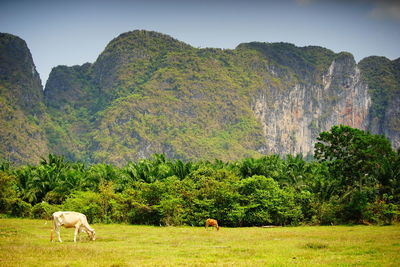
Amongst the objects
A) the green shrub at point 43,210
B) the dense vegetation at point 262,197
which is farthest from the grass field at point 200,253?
the green shrub at point 43,210

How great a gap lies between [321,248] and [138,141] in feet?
481

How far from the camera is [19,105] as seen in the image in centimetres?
17188

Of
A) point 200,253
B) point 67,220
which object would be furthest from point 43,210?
point 200,253

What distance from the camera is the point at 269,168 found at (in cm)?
4225

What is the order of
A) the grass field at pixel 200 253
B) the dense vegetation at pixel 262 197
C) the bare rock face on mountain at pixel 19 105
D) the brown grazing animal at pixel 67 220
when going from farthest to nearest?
the bare rock face on mountain at pixel 19 105
the dense vegetation at pixel 262 197
the brown grazing animal at pixel 67 220
the grass field at pixel 200 253

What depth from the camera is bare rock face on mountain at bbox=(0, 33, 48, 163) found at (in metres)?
147

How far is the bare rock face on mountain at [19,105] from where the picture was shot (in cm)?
14662

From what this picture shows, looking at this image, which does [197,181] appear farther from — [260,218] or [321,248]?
[321,248]

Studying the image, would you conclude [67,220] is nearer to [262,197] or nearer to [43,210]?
[262,197]

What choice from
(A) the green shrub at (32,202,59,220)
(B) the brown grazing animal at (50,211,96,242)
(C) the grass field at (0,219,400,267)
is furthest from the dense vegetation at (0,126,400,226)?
(B) the brown grazing animal at (50,211,96,242)

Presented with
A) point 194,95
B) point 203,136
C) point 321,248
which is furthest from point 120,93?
point 321,248

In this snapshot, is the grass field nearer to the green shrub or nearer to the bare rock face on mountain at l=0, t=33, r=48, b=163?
the green shrub

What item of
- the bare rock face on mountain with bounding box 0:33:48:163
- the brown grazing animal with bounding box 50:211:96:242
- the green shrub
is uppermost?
the bare rock face on mountain with bounding box 0:33:48:163

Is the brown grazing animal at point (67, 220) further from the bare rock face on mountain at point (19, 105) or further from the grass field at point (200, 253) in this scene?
the bare rock face on mountain at point (19, 105)
